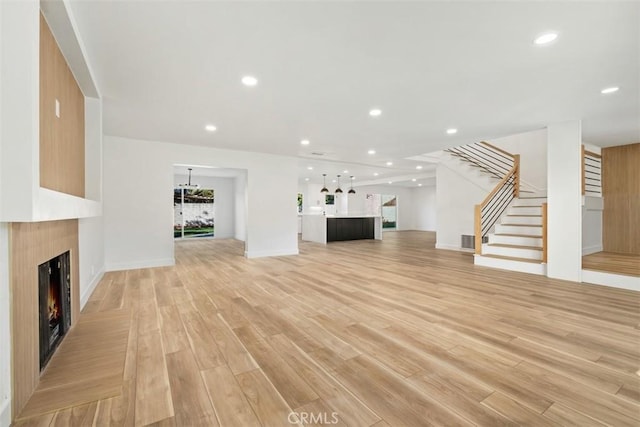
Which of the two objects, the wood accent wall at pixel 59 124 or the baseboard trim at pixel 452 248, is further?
the baseboard trim at pixel 452 248

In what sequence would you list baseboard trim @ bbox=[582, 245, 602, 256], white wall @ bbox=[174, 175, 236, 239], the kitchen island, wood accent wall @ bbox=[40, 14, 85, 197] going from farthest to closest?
white wall @ bbox=[174, 175, 236, 239] → the kitchen island → baseboard trim @ bbox=[582, 245, 602, 256] → wood accent wall @ bbox=[40, 14, 85, 197]

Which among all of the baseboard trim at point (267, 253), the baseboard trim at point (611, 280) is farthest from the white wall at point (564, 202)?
the baseboard trim at point (267, 253)

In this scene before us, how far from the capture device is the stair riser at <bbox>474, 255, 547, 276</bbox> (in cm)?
497

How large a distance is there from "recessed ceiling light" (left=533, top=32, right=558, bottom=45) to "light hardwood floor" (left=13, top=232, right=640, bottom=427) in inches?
102

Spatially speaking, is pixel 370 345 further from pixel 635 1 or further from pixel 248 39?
pixel 635 1

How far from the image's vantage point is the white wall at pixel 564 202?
4531 millimetres

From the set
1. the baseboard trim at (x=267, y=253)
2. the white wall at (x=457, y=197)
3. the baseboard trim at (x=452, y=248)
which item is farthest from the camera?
the baseboard trim at (x=452, y=248)

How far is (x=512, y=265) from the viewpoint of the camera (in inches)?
210

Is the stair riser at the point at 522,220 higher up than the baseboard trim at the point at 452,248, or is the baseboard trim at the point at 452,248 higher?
the stair riser at the point at 522,220

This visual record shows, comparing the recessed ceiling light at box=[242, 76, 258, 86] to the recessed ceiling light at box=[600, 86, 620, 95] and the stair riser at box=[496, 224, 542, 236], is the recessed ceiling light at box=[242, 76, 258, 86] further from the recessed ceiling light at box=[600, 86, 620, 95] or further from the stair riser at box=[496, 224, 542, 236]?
the stair riser at box=[496, 224, 542, 236]

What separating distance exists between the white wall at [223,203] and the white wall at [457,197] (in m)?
7.98

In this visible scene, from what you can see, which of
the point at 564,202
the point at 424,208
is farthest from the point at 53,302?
the point at 424,208

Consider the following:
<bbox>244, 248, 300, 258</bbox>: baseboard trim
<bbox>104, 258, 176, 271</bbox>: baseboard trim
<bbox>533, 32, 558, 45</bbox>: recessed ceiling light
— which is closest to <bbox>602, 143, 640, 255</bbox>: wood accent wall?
<bbox>533, 32, 558, 45</bbox>: recessed ceiling light

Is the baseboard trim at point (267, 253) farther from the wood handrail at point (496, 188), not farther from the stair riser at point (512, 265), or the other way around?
the wood handrail at point (496, 188)
